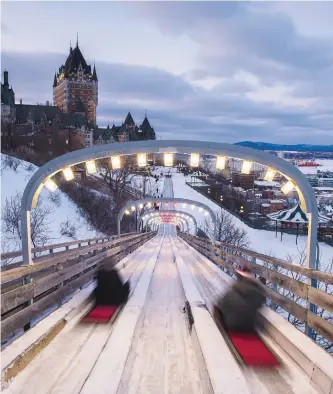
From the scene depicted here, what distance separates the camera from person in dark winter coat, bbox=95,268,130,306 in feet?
25.3

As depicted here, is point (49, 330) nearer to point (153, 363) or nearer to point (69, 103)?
point (153, 363)

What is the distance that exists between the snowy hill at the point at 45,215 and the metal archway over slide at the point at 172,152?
74.2 feet

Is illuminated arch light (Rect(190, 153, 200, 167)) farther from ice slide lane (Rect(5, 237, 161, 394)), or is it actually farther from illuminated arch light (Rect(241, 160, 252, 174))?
ice slide lane (Rect(5, 237, 161, 394))

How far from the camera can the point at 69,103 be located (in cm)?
16550

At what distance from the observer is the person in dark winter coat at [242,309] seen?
6156 mm

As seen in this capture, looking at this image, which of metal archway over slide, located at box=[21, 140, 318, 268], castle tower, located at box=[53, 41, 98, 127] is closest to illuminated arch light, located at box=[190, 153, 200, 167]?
metal archway over slide, located at box=[21, 140, 318, 268]

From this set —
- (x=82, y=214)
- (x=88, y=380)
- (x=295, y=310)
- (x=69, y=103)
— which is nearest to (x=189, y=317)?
(x=295, y=310)

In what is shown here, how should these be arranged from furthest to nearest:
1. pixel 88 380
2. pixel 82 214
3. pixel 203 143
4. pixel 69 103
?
1. pixel 69 103
2. pixel 82 214
3. pixel 203 143
4. pixel 88 380

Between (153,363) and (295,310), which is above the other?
(295,310)

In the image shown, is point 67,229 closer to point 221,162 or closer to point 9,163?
point 9,163


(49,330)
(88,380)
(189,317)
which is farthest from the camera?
(189,317)

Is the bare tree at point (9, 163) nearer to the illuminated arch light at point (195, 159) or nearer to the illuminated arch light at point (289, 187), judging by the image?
the illuminated arch light at point (195, 159)

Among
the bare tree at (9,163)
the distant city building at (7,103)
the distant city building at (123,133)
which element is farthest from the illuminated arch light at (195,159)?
the distant city building at (123,133)

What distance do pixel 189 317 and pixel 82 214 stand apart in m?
36.6
